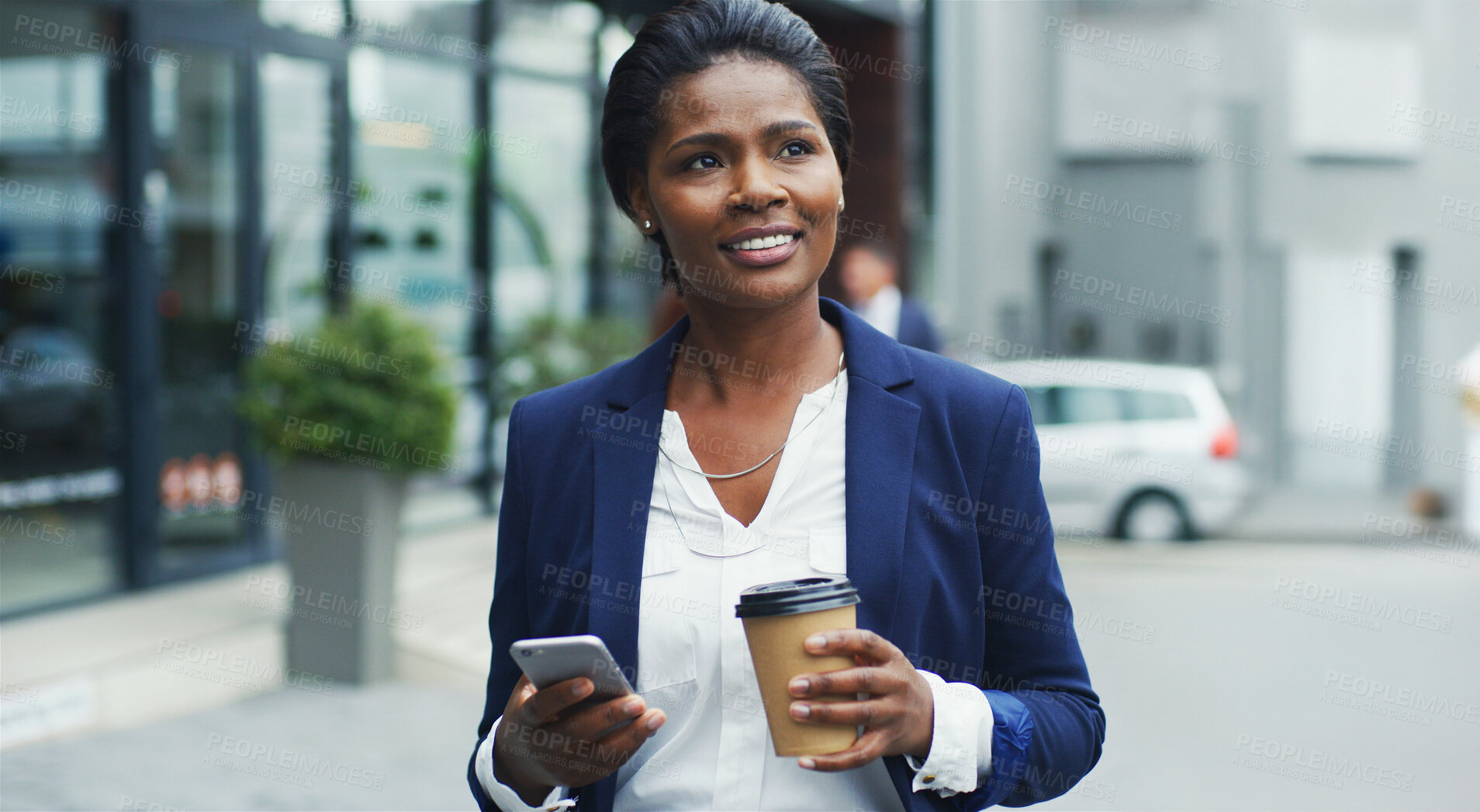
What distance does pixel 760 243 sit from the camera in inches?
67.9

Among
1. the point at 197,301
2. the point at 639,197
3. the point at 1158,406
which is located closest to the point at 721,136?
the point at 639,197

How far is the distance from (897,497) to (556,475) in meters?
0.46

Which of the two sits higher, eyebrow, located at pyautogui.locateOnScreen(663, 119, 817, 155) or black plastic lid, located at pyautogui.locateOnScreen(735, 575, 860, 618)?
eyebrow, located at pyautogui.locateOnScreen(663, 119, 817, 155)

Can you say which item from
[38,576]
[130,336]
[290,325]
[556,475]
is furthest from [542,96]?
[556,475]

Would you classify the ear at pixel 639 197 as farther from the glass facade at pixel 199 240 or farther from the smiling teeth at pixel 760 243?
the glass facade at pixel 199 240

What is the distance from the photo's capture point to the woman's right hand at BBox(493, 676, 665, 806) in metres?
1.54

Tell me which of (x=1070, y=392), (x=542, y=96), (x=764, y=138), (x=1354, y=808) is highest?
(x=542, y=96)

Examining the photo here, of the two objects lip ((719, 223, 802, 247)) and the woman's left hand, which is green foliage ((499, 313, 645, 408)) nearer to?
lip ((719, 223, 802, 247))

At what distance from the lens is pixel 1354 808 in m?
5.10

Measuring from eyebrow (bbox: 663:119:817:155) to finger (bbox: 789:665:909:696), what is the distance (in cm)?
67

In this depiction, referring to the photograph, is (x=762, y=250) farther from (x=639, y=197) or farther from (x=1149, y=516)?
(x=1149, y=516)

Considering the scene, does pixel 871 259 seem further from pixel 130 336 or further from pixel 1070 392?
pixel 130 336

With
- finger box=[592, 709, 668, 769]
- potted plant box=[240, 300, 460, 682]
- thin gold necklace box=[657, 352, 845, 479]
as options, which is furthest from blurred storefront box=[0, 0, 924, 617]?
finger box=[592, 709, 668, 769]

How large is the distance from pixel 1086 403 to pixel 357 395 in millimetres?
6811
